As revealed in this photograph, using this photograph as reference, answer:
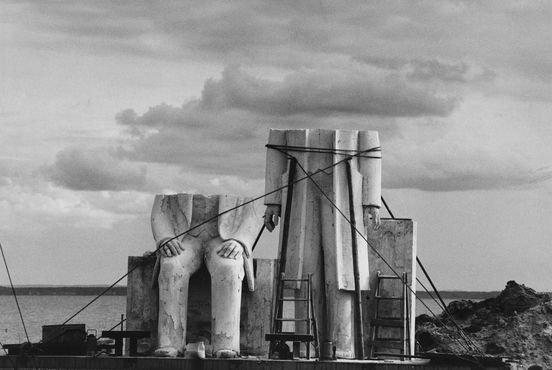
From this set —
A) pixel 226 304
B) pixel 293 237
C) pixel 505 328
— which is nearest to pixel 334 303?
pixel 293 237

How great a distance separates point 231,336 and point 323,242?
7.46ft

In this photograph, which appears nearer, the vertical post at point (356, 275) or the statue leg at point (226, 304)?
the statue leg at point (226, 304)

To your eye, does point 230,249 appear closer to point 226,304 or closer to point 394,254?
point 226,304

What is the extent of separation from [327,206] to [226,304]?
2405mm

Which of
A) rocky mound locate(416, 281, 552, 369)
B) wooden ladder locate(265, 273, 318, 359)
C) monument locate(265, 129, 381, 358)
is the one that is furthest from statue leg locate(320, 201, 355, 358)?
rocky mound locate(416, 281, 552, 369)

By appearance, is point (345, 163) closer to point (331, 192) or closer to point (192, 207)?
point (331, 192)

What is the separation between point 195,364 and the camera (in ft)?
66.4

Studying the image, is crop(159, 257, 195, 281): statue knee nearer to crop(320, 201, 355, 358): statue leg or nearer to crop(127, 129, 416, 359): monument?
crop(127, 129, 416, 359): monument

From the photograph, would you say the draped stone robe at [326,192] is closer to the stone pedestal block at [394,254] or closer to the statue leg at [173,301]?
the stone pedestal block at [394,254]

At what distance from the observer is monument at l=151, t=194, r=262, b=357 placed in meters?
21.0

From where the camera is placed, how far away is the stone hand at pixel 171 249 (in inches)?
843

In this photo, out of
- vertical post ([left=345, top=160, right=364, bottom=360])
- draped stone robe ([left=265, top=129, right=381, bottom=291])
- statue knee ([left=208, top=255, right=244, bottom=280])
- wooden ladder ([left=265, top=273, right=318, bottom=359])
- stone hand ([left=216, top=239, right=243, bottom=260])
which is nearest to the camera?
wooden ladder ([left=265, top=273, right=318, bottom=359])

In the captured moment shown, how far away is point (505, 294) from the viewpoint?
4503cm

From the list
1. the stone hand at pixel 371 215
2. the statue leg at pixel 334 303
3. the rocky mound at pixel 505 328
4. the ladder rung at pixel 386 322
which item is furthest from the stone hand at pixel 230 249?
the rocky mound at pixel 505 328
